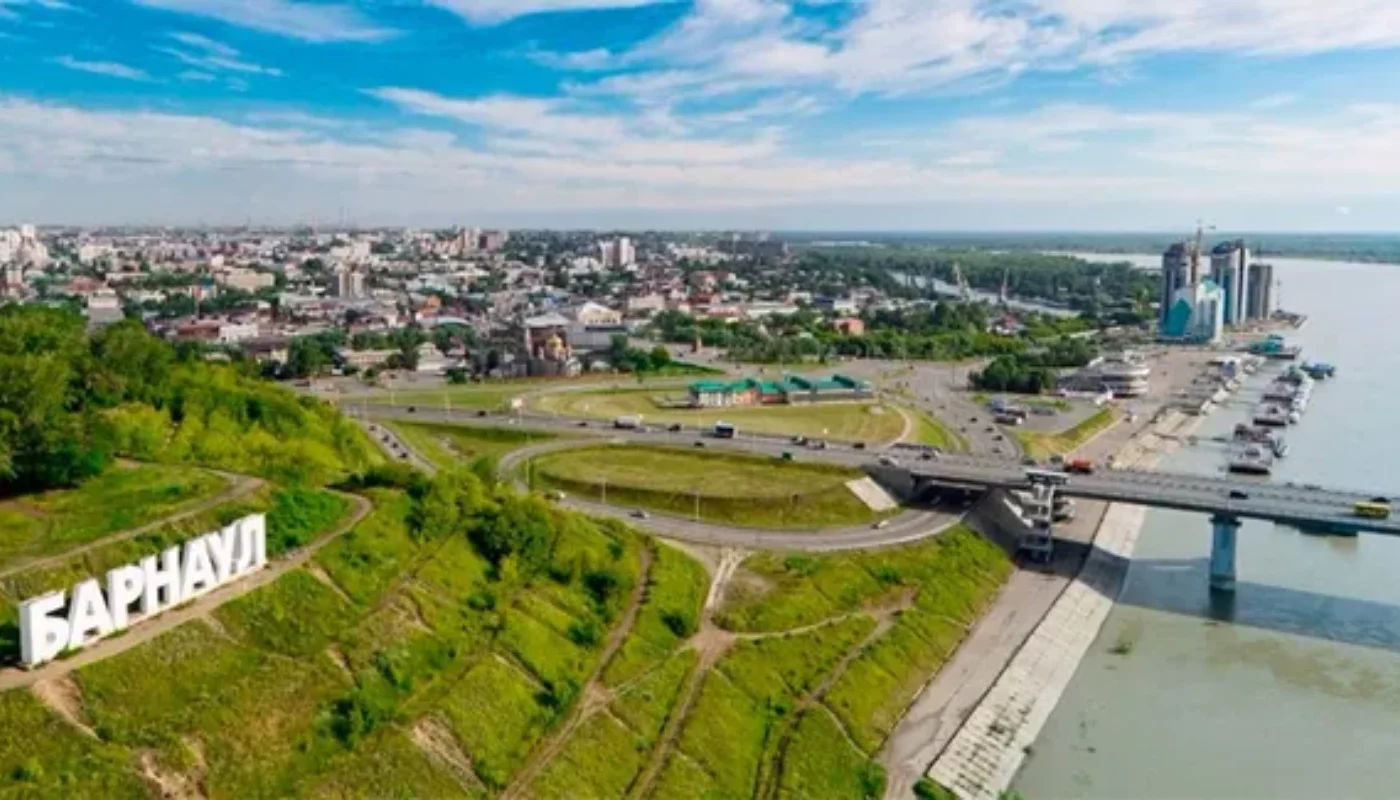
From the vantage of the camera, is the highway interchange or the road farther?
the highway interchange

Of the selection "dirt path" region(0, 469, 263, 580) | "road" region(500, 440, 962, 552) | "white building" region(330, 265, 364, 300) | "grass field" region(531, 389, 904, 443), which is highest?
"white building" region(330, 265, 364, 300)

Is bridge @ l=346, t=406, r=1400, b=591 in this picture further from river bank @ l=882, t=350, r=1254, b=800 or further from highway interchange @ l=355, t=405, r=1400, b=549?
river bank @ l=882, t=350, r=1254, b=800

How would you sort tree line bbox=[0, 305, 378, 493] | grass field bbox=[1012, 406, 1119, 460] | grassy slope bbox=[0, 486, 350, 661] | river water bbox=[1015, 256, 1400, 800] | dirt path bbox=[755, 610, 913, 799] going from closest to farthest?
grassy slope bbox=[0, 486, 350, 661] → dirt path bbox=[755, 610, 913, 799] → river water bbox=[1015, 256, 1400, 800] → tree line bbox=[0, 305, 378, 493] → grass field bbox=[1012, 406, 1119, 460]

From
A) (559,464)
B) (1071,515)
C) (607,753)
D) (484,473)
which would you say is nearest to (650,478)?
(559,464)

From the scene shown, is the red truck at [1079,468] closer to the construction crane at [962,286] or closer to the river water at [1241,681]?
the river water at [1241,681]

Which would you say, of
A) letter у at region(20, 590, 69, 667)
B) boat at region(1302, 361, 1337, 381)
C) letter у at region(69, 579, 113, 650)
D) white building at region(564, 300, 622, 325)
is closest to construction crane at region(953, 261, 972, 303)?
white building at region(564, 300, 622, 325)

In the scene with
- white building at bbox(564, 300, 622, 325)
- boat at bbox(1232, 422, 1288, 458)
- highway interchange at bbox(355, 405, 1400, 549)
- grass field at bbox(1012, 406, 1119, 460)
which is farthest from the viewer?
white building at bbox(564, 300, 622, 325)
